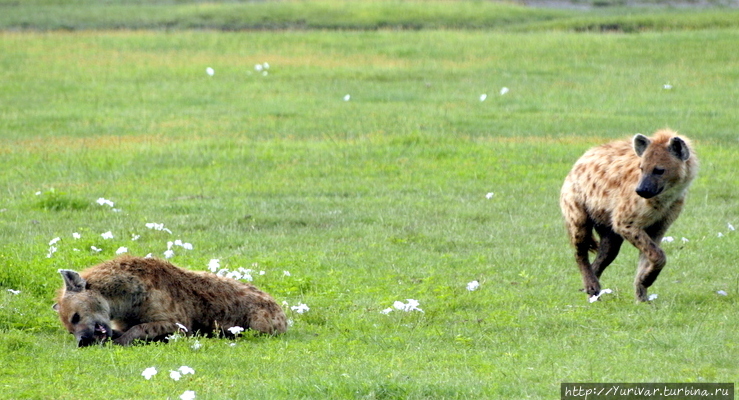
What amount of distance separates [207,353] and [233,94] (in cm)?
1793

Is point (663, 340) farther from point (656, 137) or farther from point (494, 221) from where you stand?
point (494, 221)

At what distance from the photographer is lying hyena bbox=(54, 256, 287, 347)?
8.09 m

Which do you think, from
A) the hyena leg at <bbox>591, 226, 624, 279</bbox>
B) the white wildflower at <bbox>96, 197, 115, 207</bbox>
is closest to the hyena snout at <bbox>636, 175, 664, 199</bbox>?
the hyena leg at <bbox>591, 226, 624, 279</bbox>

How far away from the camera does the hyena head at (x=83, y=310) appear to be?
804cm

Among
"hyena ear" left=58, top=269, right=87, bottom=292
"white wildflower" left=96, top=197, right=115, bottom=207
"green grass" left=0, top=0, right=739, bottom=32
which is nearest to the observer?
"hyena ear" left=58, top=269, right=87, bottom=292

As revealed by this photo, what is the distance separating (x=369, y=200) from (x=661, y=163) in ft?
20.2

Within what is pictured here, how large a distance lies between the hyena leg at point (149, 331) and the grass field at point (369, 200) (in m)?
0.29

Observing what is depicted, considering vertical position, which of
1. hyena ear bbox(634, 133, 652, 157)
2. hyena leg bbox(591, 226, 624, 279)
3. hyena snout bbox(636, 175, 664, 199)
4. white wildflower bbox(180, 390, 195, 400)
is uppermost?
hyena ear bbox(634, 133, 652, 157)

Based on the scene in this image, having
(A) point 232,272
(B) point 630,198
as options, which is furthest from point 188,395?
(B) point 630,198

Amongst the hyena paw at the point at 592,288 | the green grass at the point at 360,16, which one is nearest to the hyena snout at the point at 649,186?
the hyena paw at the point at 592,288

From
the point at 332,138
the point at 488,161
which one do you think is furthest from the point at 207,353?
the point at 332,138

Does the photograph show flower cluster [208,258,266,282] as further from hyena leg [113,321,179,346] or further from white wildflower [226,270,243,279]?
hyena leg [113,321,179,346]

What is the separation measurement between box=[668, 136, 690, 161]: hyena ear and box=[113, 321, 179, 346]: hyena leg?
4.75 meters

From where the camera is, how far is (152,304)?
27.3 feet
